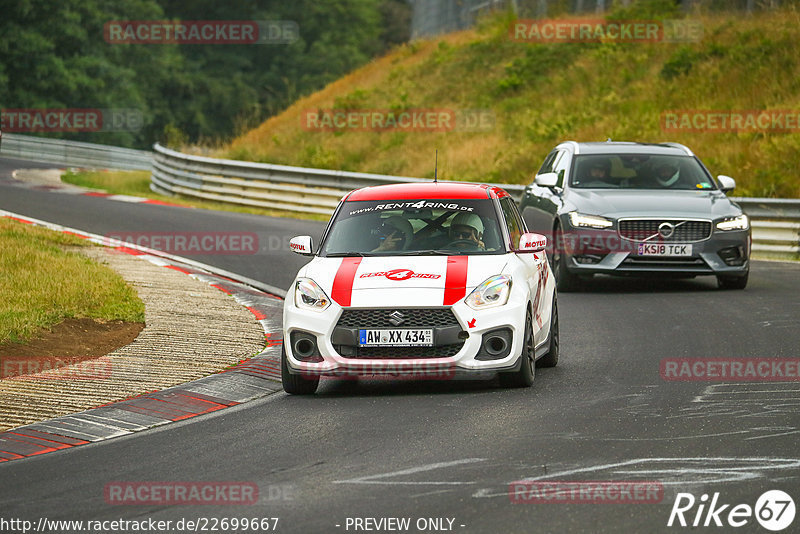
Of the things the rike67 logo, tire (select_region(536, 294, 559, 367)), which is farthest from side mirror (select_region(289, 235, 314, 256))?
the rike67 logo

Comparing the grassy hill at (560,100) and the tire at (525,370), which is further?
the grassy hill at (560,100)

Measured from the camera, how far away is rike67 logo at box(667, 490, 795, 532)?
19.3 ft

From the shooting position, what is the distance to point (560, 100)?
115 feet

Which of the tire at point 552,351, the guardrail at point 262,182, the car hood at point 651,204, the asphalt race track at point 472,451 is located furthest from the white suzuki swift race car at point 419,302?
the guardrail at point 262,182

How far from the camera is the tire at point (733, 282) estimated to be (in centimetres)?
1562

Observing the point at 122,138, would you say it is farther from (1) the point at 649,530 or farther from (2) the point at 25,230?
(1) the point at 649,530

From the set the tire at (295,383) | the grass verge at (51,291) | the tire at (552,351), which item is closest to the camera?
the tire at (295,383)

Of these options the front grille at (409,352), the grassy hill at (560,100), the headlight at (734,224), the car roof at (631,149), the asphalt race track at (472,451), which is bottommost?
the asphalt race track at (472,451)

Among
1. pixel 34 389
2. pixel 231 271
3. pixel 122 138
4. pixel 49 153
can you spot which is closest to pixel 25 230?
pixel 231 271

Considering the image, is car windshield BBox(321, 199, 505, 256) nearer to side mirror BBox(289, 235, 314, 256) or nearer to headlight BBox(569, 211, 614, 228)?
side mirror BBox(289, 235, 314, 256)

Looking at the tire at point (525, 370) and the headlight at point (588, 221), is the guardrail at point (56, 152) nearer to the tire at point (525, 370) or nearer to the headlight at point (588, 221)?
the headlight at point (588, 221)

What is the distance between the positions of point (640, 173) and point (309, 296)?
794 cm

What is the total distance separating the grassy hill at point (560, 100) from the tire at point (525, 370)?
14776mm

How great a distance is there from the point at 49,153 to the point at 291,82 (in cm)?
3231
